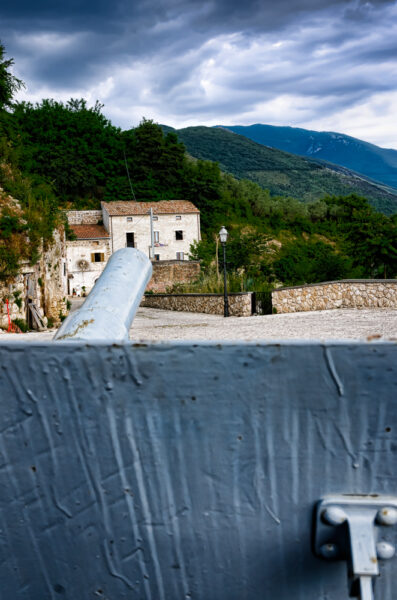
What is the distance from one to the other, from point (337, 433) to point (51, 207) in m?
18.0

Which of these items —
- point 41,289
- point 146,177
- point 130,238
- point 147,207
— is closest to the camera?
point 41,289

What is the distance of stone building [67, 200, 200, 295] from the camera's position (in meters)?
39.8

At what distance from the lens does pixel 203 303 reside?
72.5 ft

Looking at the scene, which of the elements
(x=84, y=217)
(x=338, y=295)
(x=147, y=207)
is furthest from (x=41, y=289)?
(x=84, y=217)

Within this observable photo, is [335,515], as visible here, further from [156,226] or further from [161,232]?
[161,232]

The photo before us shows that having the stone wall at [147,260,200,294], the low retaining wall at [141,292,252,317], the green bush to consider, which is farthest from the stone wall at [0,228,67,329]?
the stone wall at [147,260,200,294]

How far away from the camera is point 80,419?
0.95m

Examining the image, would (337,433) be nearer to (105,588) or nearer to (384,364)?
(384,364)

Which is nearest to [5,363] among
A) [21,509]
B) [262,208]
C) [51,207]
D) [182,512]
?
[21,509]

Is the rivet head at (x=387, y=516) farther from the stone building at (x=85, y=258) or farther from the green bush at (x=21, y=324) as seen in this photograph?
the stone building at (x=85, y=258)

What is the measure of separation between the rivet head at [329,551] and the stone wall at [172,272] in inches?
1363

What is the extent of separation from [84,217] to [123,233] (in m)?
5.35

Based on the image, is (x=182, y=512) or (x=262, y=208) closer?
(x=182, y=512)

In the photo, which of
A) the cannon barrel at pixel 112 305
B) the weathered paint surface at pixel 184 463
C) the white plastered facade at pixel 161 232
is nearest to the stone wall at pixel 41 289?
the cannon barrel at pixel 112 305
